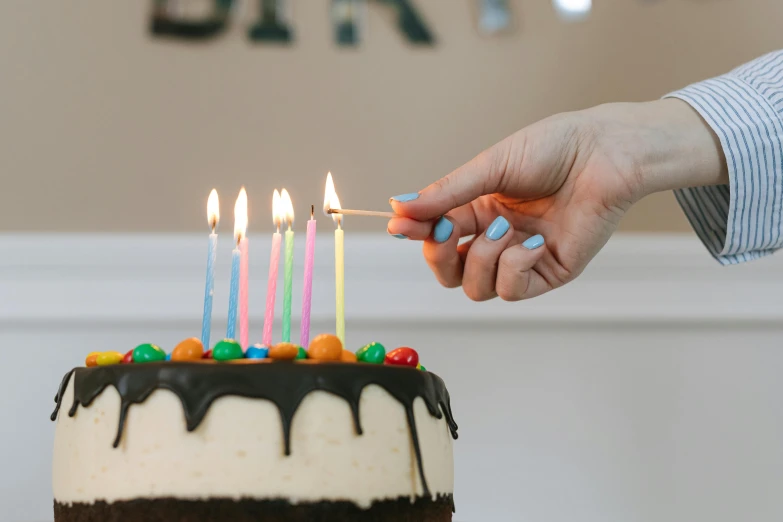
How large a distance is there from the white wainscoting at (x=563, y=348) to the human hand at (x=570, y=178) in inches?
12.8

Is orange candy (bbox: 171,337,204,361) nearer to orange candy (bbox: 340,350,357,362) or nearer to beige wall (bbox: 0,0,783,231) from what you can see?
orange candy (bbox: 340,350,357,362)

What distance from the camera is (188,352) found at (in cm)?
77

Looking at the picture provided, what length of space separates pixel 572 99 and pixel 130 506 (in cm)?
111

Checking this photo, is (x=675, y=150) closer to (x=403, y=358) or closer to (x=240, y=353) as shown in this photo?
(x=403, y=358)

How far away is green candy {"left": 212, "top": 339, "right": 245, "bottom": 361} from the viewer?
0.76 m

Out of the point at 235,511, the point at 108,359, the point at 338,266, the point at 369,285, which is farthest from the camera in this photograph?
the point at 369,285

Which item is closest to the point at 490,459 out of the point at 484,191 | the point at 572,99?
the point at 484,191

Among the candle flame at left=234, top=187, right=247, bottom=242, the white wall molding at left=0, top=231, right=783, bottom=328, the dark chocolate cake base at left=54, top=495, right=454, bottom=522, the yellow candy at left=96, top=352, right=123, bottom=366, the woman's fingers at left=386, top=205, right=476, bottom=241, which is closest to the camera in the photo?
the dark chocolate cake base at left=54, top=495, right=454, bottom=522

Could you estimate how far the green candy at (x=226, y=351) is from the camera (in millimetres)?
757

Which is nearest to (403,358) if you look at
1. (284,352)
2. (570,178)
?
(284,352)

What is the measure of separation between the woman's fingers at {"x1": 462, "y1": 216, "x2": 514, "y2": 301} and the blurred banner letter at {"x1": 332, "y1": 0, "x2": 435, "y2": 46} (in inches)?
22.0

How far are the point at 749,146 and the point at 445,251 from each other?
1.48 ft

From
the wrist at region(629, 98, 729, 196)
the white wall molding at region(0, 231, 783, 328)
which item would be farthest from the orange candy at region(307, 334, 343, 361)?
the white wall molding at region(0, 231, 783, 328)

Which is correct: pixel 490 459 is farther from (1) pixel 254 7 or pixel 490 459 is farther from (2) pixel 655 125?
(1) pixel 254 7
